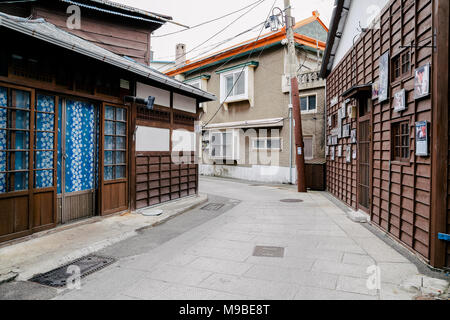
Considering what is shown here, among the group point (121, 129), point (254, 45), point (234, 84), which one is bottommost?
point (121, 129)

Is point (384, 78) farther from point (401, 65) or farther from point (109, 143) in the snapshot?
point (109, 143)

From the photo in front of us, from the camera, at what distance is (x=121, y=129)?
7887 millimetres

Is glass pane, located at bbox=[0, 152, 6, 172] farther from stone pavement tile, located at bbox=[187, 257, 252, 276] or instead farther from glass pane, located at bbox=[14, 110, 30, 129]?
stone pavement tile, located at bbox=[187, 257, 252, 276]

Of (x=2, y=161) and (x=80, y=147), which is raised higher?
(x=80, y=147)

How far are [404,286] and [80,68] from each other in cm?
716

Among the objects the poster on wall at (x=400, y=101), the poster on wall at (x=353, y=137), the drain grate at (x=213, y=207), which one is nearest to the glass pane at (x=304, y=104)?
the poster on wall at (x=353, y=137)

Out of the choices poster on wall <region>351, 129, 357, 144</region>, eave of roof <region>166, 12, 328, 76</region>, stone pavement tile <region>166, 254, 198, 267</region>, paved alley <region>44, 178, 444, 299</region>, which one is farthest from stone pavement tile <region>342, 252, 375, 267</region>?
eave of roof <region>166, 12, 328, 76</region>

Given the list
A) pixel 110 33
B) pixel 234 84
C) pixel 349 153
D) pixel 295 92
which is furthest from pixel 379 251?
pixel 234 84

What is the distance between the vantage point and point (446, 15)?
4.36 m

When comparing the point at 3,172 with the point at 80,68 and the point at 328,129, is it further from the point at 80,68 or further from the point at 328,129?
the point at 328,129

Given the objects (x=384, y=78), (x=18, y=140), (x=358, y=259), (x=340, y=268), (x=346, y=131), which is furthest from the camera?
(x=346, y=131)

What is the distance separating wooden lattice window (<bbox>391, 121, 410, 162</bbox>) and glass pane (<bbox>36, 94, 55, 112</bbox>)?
6.98m

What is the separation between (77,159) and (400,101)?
685cm
